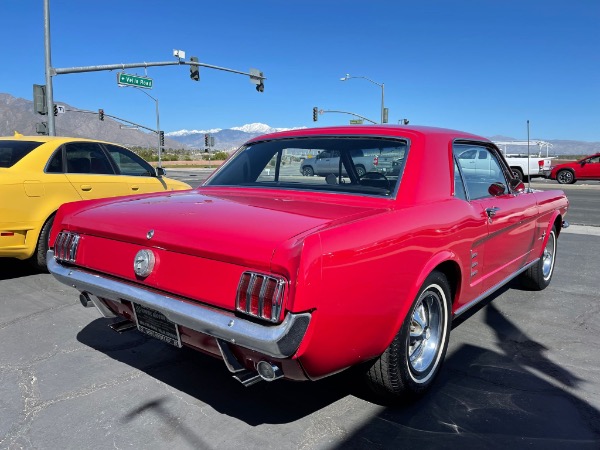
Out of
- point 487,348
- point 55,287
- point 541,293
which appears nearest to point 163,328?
point 487,348

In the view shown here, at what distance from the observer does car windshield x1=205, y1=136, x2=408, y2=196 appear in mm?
3205

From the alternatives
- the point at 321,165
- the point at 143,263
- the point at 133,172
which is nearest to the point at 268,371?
→ the point at 143,263

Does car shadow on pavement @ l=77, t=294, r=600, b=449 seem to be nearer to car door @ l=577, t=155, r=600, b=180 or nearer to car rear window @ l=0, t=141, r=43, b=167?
car rear window @ l=0, t=141, r=43, b=167

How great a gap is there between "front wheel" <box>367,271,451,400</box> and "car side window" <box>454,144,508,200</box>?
2.94ft

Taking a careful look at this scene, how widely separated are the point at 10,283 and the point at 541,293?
5.58 metres

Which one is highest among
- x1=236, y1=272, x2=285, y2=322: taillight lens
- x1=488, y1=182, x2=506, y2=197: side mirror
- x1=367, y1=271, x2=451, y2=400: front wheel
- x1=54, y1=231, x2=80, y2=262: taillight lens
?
x1=488, y1=182, x2=506, y2=197: side mirror

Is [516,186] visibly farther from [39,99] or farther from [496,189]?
[39,99]

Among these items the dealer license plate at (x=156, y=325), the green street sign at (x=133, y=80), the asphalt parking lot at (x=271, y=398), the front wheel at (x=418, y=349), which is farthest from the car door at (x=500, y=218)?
the green street sign at (x=133, y=80)

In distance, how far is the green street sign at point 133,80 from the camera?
20.2 m

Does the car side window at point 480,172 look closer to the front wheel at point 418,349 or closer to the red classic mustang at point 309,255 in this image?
the red classic mustang at point 309,255

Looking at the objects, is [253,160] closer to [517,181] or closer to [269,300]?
[269,300]

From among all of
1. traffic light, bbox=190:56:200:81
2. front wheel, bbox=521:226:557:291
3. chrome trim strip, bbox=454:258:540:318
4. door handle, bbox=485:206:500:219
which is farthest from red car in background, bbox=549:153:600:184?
door handle, bbox=485:206:500:219

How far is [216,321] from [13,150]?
462 cm

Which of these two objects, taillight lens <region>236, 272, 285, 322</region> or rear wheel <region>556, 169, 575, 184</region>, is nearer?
taillight lens <region>236, 272, 285, 322</region>
